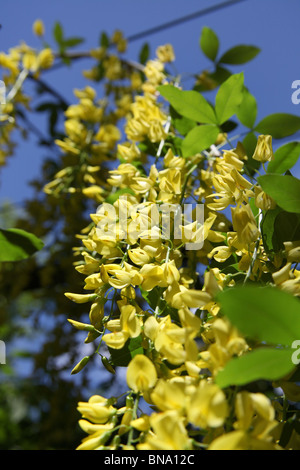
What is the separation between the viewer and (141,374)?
1.16 feet

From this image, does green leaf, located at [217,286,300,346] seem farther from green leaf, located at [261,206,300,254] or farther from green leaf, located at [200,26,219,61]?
green leaf, located at [200,26,219,61]

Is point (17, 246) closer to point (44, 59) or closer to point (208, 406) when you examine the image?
point (208, 406)

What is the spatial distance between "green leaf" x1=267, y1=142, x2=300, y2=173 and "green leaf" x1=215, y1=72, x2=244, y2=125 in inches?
4.9

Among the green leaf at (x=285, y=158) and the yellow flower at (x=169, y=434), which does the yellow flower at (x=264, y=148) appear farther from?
the yellow flower at (x=169, y=434)

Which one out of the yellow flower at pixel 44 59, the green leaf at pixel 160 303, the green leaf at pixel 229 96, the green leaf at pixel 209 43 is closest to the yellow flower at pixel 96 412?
the green leaf at pixel 160 303

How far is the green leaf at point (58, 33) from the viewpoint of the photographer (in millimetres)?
1533

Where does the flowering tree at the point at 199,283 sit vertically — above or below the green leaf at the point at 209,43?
below

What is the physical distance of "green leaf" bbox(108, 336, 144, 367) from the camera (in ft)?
1.48

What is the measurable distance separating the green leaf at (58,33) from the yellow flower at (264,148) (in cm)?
133

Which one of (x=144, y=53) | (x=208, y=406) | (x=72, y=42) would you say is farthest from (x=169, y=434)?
(x=72, y=42)
